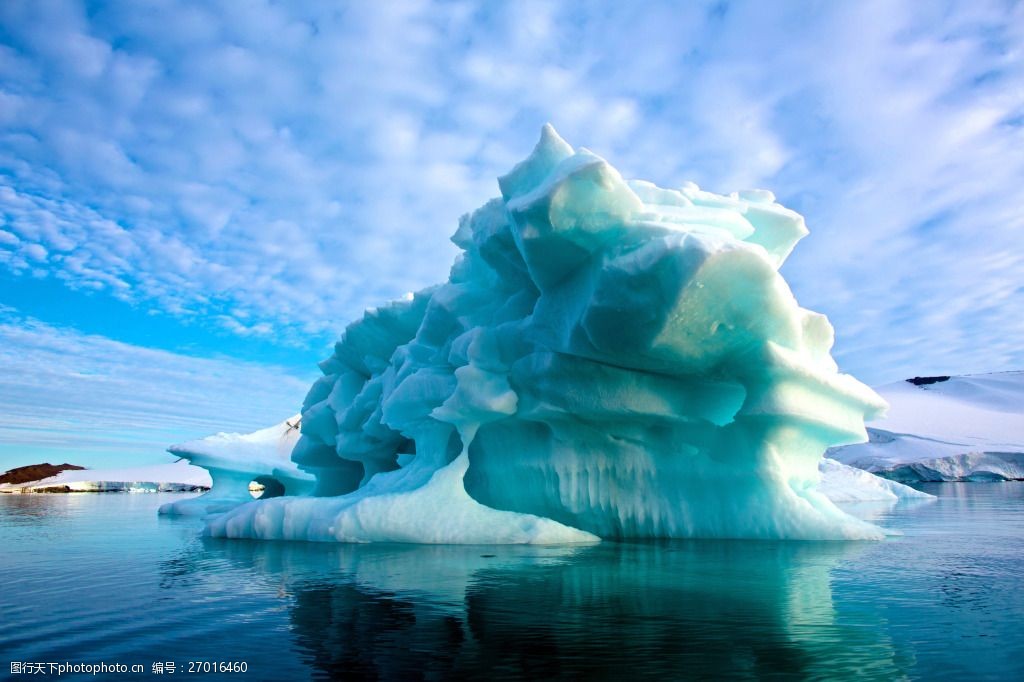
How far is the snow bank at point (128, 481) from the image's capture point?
60.3 meters

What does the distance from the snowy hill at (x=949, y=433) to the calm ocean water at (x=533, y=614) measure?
42827 mm

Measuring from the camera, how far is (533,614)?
4.69 m

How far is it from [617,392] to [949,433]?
52885 millimetres

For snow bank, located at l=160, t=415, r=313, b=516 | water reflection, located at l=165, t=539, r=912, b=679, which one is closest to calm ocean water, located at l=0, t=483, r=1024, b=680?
water reflection, located at l=165, t=539, r=912, b=679

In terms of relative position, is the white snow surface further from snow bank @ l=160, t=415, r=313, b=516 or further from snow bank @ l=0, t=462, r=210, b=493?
snow bank @ l=0, t=462, r=210, b=493

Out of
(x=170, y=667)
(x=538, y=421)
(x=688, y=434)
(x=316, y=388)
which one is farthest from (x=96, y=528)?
(x=170, y=667)

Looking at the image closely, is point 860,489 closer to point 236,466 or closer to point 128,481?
point 236,466

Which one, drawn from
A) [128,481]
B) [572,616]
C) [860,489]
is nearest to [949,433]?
[860,489]

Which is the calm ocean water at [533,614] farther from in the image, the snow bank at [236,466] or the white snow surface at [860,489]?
the white snow surface at [860,489]

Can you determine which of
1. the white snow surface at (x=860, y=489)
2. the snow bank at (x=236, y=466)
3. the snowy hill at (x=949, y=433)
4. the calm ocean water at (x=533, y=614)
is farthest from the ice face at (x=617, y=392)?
the snowy hill at (x=949, y=433)

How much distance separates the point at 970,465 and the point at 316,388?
42935 millimetres

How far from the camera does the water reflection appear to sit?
346 cm

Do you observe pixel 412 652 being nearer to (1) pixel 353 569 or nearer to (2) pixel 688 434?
(1) pixel 353 569

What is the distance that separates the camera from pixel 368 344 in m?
17.5
